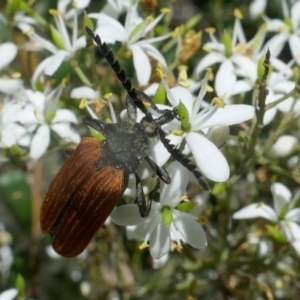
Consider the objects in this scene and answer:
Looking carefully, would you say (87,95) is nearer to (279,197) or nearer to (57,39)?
(57,39)

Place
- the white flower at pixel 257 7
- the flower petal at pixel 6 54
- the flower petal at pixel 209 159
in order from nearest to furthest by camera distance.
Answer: the flower petal at pixel 209 159
the flower petal at pixel 6 54
the white flower at pixel 257 7

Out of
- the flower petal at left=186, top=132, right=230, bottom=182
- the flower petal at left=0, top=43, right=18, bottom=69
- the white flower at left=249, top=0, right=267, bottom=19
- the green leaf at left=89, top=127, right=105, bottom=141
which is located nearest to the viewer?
the flower petal at left=186, top=132, right=230, bottom=182

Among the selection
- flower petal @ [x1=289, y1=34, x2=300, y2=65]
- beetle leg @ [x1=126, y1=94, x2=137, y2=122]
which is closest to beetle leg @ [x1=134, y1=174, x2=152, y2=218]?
beetle leg @ [x1=126, y1=94, x2=137, y2=122]

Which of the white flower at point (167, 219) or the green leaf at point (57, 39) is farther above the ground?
the green leaf at point (57, 39)

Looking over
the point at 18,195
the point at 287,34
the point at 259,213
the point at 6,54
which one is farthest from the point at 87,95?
the point at 18,195

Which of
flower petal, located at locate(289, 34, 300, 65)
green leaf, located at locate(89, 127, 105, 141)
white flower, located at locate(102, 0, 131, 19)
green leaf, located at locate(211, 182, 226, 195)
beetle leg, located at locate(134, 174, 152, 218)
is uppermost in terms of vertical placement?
white flower, located at locate(102, 0, 131, 19)

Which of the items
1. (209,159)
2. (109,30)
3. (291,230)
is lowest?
(291,230)

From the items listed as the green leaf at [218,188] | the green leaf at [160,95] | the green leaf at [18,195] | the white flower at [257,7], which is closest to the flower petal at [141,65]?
the green leaf at [160,95]

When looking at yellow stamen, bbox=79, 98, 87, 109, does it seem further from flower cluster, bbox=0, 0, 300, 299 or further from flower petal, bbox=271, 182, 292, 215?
flower petal, bbox=271, 182, 292, 215

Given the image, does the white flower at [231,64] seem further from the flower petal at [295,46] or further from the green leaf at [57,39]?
the green leaf at [57,39]
